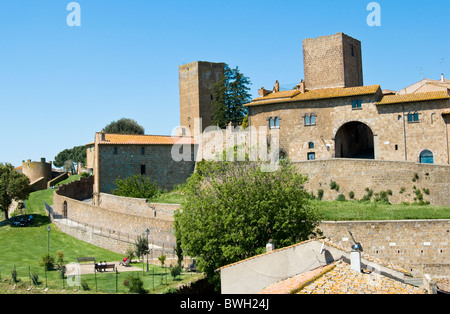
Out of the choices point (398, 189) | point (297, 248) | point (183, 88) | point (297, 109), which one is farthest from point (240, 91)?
point (297, 248)

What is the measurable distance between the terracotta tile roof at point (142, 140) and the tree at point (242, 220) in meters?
23.9

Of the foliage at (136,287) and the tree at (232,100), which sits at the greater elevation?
the tree at (232,100)

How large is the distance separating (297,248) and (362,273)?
2673 mm

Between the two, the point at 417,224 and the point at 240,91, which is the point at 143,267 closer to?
the point at 417,224

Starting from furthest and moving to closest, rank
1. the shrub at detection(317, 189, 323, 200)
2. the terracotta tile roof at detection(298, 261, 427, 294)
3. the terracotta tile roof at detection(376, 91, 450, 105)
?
the terracotta tile roof at detection(376, 91, 450, 105) < the shrub at detection(317, 189, 323, 200) < the terracotta tile roof at detection(298, 261, 427, 294)

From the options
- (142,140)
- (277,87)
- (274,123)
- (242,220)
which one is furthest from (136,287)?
(277,87)

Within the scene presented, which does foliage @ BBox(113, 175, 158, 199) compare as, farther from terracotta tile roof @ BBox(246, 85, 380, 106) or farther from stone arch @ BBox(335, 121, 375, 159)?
stone arch @ BBox(335, 121, 375, 159)

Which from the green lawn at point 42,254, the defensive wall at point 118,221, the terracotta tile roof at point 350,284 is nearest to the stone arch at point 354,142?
the defensive wall at point 118,221

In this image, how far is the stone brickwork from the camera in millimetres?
26516

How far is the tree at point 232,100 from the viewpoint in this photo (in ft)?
196

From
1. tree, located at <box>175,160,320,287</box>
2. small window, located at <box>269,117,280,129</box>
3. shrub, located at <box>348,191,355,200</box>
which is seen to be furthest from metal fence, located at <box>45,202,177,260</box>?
small window, located at <box>269,117,280,129</box>

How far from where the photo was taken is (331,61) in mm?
46281

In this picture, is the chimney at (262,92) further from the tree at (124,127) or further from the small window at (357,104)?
the tree at (124,127)

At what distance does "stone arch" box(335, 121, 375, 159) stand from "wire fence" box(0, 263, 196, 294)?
768 inches
